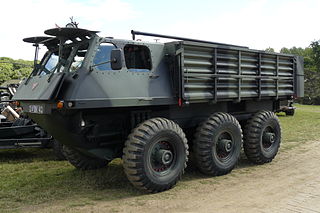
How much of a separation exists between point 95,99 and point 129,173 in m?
1.15

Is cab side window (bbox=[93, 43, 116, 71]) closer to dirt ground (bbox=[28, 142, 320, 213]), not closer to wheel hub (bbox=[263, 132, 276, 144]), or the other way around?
dirt ground (bbox=[28, 142, 320, 213])

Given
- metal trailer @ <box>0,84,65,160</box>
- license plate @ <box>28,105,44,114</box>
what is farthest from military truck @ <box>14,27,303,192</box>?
metal trailer @ <box>0,84,65,160</box>

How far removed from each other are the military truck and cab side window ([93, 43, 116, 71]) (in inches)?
0.6

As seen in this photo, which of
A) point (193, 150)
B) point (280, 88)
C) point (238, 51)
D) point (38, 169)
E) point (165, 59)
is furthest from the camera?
point (280, 88)

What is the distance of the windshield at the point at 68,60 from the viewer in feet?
16.6

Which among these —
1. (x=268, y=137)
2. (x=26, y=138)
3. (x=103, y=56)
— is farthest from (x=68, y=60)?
(x=268, y=137)

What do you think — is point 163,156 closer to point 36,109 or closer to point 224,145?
point 224,145

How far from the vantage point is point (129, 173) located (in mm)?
4852

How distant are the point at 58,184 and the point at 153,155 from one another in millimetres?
1719

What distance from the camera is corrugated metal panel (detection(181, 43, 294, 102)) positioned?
5652 millimetres

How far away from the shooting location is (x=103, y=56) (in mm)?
4992

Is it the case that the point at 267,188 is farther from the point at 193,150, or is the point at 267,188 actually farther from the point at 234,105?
the point at 234,105

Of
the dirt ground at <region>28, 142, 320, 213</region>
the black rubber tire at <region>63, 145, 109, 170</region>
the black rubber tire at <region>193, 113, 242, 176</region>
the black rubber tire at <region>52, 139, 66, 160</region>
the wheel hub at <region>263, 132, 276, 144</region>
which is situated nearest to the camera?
the dirt ground at <region>28, 142, 320, 213</region>

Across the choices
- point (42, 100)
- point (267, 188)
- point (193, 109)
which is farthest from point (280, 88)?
point (42, 100)
